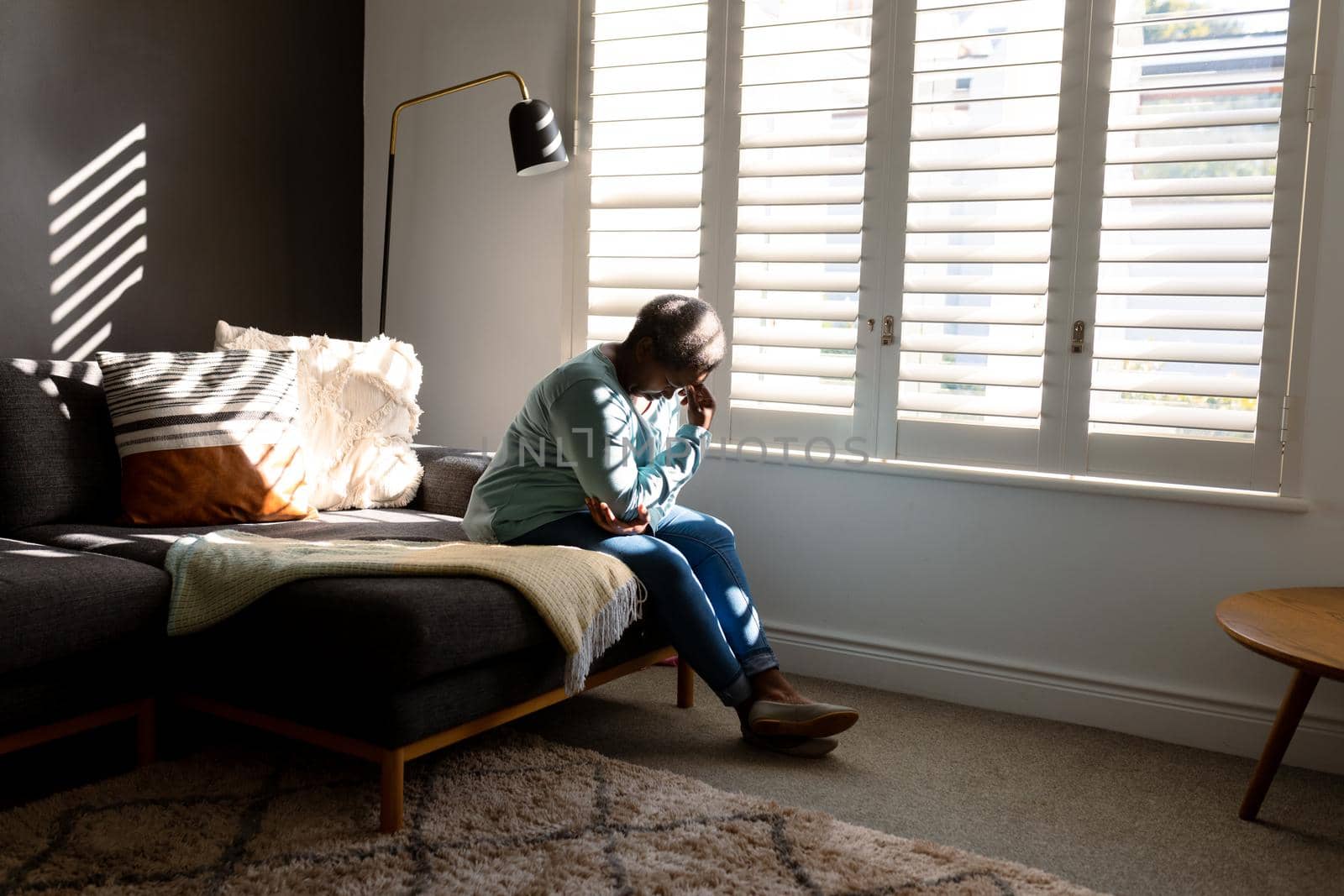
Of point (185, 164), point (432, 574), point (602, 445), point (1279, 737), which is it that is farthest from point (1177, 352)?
point (185, 164)

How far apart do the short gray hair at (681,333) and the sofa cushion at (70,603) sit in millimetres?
1105

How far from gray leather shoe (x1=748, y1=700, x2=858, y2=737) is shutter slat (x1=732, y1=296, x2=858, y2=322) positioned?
105cm

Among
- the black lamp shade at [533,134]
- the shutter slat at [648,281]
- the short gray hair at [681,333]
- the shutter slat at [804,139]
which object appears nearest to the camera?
the short gray hair at [681,333]

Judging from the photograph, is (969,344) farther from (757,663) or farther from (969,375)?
(757,663)

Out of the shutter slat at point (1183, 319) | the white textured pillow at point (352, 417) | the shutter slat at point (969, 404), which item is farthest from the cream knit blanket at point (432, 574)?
the shutter slat at point (1183, 319)

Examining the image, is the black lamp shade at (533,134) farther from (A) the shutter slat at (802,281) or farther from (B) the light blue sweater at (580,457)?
(B) the light blue sweater at (580,457)

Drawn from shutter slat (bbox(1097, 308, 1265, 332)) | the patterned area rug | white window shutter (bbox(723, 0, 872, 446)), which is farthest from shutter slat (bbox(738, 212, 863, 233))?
the patterned area rug

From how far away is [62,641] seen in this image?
1.95 meters

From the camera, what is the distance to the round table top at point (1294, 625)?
1.88m

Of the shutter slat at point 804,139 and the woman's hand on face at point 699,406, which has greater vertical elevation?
the shutter slat at point 804,139

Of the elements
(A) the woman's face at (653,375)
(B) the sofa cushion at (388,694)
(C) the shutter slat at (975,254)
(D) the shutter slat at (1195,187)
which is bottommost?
(B) the sofa cushion at (388,694)

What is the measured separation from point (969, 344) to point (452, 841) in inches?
66.7

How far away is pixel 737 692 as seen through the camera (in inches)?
95.9

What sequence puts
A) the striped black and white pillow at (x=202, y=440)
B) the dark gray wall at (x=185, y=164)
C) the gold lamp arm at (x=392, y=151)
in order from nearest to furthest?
the striped black and white pillow at (x=202, y=440) → the dark gray wall at (x=185, y=164) → the gold lamp arm at (x=392, y=151)
